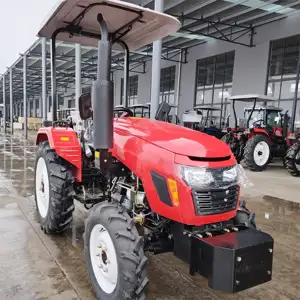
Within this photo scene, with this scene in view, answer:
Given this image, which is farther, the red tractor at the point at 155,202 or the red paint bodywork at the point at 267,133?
the red paint bodywork at the point at 267,133

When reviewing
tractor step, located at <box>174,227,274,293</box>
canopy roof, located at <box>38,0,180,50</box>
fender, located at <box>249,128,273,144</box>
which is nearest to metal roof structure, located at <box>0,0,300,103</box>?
fender, located at <box>249,128,273,144</box>

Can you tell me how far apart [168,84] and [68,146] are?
17.4 meters

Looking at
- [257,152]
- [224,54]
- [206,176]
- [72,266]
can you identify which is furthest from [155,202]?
[224,54]

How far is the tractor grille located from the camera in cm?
184

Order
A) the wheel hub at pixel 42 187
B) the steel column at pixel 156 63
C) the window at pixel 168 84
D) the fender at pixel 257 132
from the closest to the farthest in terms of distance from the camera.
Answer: the wheel hub at pixel 42 187
the steel column at pixel 156 63
the fender at pixel 257 132
the window at pixel 168 84

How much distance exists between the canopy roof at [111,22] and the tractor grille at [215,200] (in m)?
1.38

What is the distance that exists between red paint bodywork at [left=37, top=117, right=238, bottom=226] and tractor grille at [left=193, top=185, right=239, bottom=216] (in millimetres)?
31

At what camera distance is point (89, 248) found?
2156 mm

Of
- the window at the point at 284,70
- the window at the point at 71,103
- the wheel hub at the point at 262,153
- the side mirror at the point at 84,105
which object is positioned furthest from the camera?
the window at the point at 71,103

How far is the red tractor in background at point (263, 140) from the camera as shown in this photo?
8133 mm

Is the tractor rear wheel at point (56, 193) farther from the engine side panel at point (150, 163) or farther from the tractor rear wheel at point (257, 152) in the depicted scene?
the tractor rear wheel at point (257, 152)

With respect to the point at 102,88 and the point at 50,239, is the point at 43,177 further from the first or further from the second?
the point at 102,88

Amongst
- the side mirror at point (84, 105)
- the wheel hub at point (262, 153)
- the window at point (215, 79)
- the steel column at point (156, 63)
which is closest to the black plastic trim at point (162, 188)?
the side mirror at point (84, 105)

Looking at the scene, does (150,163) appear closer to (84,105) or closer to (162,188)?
(162,188)
